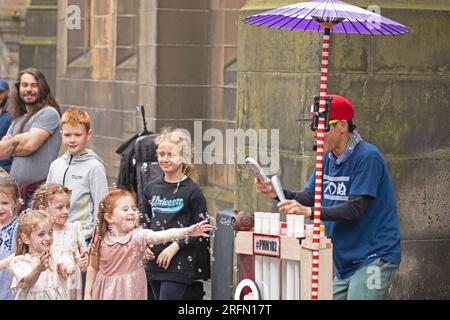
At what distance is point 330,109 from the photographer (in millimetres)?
8906

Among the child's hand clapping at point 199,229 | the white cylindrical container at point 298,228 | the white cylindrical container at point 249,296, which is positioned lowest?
the white cylindrical container at point 249,296

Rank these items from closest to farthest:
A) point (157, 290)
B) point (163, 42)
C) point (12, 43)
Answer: point (157, 290) → point (163, 42) → point (12, 43)

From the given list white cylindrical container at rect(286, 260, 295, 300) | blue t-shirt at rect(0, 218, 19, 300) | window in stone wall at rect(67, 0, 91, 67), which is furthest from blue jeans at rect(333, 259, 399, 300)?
window in stone wall at rect(67, 0, 91, 67)

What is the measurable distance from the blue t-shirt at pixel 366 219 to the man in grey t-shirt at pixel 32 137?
351cm

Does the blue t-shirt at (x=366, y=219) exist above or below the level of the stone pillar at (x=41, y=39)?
below

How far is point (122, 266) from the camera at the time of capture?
369 inches

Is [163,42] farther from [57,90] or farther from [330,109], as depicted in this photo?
[330,109]

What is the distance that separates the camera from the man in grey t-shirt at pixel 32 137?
11.8 meters

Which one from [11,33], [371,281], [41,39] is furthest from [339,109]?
[11,33]

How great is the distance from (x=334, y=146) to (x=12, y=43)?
19122mm

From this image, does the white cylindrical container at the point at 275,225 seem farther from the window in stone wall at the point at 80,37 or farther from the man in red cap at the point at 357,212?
the window in stone wall at the point at 80,37

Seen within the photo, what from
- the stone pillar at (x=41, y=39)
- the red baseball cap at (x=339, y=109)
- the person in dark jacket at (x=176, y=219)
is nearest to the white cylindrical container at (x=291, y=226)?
the red baseball cap at (x=339, y=109)

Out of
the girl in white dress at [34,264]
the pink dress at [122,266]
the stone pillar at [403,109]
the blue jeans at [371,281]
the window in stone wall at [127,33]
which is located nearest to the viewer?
the blue jeans at [371,281]

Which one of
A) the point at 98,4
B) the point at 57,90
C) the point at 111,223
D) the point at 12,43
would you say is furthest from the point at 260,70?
the point at 12,43
